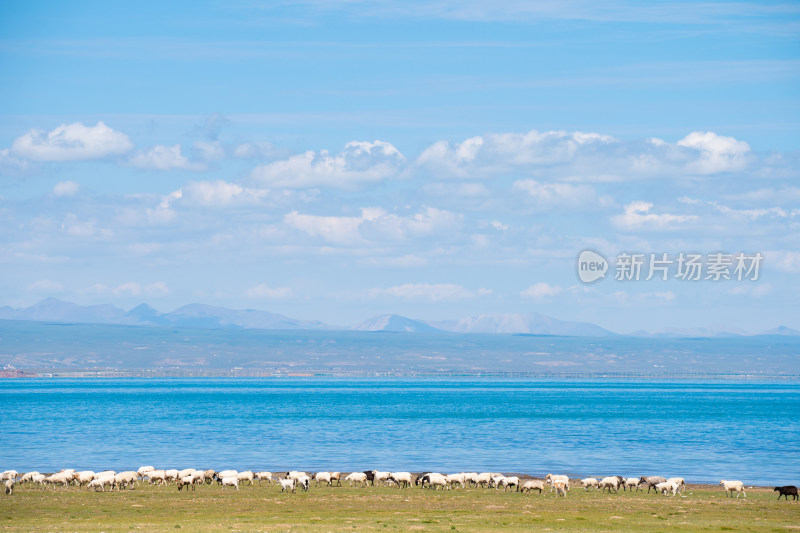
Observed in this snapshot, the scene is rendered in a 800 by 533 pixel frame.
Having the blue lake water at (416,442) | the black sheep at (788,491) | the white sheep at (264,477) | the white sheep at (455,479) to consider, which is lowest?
the blue lake water at (416,442)

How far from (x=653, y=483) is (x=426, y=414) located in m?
88.6

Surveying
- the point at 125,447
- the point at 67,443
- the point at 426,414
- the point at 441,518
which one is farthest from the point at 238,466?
the point at 426,414

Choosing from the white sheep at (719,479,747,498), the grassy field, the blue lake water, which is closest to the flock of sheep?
the white sheep at (719,479,747,498)

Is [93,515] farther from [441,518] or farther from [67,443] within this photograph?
[67,443]

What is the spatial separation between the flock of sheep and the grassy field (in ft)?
2.54

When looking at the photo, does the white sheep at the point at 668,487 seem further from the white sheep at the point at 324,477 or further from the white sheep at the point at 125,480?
the white sheep at the point at 125,480

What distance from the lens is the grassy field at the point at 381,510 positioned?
3750cm

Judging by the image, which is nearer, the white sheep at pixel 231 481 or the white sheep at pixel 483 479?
the white sheep at pixel 231 481

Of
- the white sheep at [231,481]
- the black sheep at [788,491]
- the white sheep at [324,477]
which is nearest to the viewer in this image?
the black sheep at [788,491]

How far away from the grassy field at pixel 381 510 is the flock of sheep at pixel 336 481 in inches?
30.5

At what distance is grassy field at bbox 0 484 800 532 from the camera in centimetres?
3750

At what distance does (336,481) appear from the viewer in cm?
5697

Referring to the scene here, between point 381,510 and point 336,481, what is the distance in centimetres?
1384

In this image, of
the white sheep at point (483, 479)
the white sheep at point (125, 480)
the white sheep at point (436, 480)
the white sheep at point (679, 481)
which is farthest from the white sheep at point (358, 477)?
the white sheep at point (679, 481)
